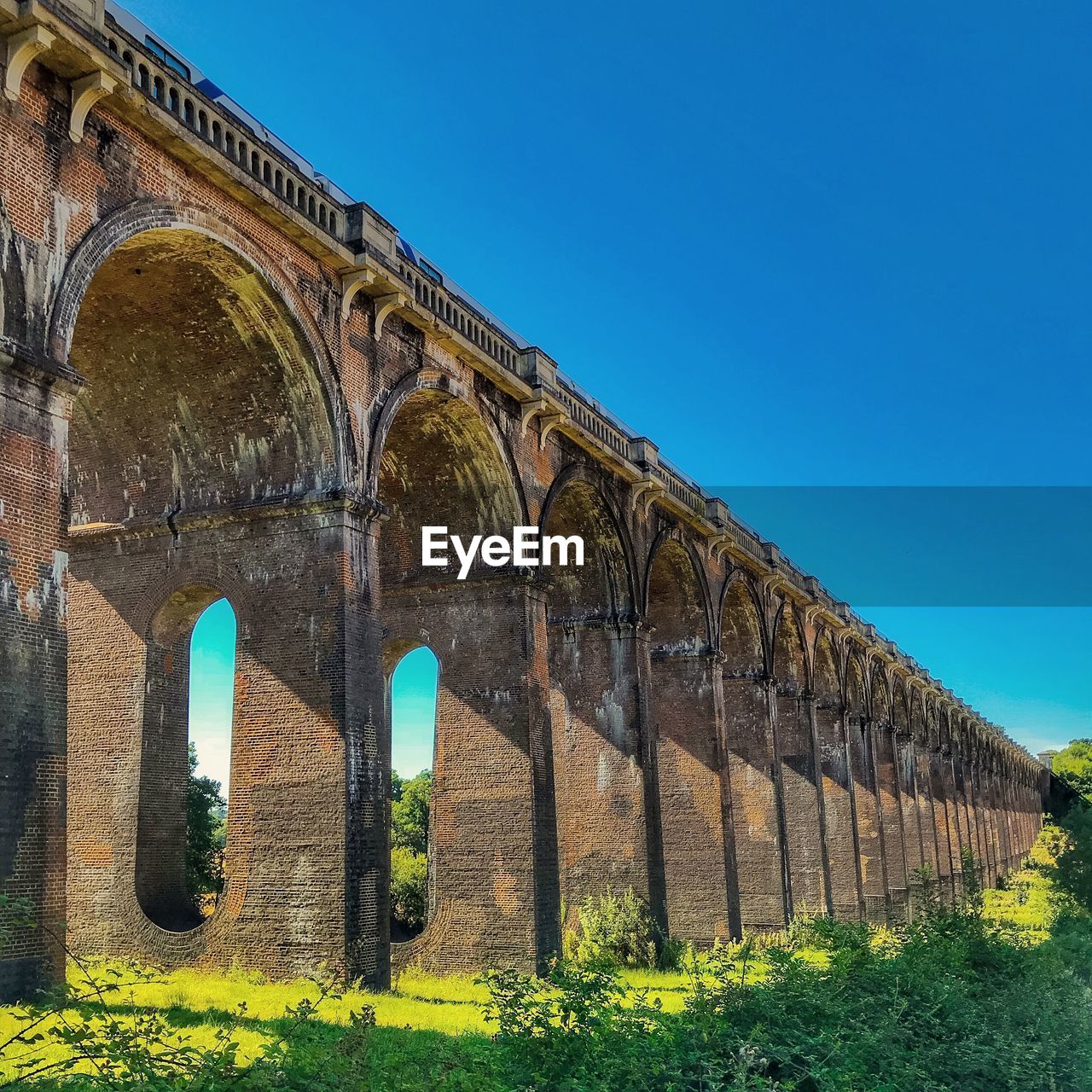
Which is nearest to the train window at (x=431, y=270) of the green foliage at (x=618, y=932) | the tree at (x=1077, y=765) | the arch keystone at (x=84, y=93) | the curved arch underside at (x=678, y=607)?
the arch keystone at (x=84, y=93)

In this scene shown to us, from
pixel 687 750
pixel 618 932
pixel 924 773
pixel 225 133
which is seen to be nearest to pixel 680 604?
pixel 687 750

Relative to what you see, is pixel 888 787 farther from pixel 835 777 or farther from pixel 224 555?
pixel 224 555

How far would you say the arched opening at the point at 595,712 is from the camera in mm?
24375

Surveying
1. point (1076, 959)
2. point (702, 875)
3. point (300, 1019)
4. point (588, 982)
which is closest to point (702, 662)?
point (702, 875)

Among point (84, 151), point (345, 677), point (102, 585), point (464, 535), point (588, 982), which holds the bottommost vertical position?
point (588, 982)

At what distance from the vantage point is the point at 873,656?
1939 inches

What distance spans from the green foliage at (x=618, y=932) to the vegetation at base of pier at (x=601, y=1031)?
7.19 m

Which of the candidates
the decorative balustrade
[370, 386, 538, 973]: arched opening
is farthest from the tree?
the decorative balustrade

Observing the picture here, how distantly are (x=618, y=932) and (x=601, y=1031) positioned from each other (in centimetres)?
1512

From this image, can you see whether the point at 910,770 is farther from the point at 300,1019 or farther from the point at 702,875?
the point at 300,1019

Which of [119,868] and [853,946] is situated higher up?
[119,868]

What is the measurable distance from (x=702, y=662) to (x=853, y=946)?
541 inches

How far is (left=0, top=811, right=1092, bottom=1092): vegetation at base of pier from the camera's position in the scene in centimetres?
688

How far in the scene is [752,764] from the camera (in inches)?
1276
